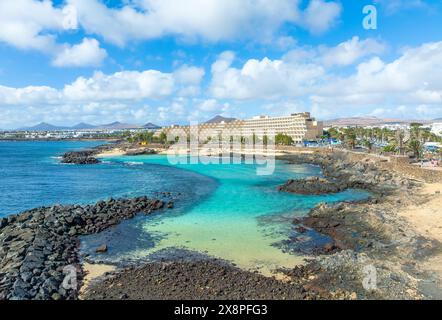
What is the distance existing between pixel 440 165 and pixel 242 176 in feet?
83.7

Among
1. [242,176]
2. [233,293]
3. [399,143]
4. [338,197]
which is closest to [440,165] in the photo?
[399,143]

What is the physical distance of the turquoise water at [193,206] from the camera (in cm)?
1837

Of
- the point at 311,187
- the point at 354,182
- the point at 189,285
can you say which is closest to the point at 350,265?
the point at 189,285

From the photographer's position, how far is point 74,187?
39.2m

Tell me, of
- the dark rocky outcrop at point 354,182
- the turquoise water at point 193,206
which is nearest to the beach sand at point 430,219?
the dark rocky outcrop at point 354,182

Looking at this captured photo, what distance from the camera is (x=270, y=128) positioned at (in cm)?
12812

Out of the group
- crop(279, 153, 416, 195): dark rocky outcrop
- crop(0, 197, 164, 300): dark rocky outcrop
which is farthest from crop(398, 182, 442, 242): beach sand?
crop(0, 197, 164, 300): dark rocky outcrop

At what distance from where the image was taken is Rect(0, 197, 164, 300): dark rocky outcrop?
13211mm

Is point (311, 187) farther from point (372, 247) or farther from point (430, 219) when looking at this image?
point (372, 247)

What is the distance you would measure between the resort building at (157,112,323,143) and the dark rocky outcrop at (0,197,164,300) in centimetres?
8963

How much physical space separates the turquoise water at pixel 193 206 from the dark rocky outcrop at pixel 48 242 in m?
1.22

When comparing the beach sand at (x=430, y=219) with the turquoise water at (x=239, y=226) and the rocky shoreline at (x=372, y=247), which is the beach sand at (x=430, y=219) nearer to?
the rocky shoreline at (x=372, y=247)

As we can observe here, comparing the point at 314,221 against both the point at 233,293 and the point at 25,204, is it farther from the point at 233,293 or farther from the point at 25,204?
the point at 25,204

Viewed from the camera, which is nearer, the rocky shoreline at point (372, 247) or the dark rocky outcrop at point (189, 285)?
the dark rocky outcrop at point (189, 285)
